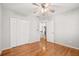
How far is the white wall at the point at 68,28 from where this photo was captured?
201cm

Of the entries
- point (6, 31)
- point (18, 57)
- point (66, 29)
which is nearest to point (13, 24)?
point (6, 31)

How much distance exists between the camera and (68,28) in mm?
2027

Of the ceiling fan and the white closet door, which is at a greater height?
the ceiling fan

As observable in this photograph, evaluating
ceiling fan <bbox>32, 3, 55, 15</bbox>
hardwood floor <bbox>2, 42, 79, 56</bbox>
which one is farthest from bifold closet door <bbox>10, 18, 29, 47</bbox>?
ceiling fan <bbox>32, 3, 55, 15</bbox>

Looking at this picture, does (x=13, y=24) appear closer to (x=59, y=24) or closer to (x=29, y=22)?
(x=29, y=22)

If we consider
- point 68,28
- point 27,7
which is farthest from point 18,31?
point 68,28

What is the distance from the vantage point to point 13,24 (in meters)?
2.03

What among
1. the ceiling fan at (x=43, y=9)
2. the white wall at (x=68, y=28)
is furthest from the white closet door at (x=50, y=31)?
the ceiling fan at (x=43, y=9)

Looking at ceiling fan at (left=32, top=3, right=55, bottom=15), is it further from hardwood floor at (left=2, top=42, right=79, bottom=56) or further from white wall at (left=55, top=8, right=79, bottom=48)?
hardwood floor at (left=2, top=42, right=79, bottom=56)

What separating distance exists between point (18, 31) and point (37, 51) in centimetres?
57

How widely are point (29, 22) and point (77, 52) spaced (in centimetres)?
115

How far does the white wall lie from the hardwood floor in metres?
0.14

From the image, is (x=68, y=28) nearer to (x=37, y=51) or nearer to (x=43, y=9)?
(x=43, y=9)

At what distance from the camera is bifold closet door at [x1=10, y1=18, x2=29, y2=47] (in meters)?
2.02
